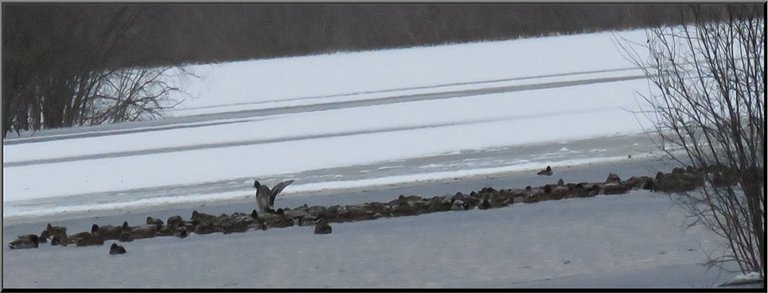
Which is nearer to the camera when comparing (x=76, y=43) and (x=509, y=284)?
(x=509, y=284)

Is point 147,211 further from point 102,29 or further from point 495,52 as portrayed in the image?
point 495,52

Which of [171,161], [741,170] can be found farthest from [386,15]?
[741,170]

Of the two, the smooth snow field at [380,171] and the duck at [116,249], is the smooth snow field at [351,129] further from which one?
the duck at [116,249]

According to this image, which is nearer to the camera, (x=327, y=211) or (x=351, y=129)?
(x=327, y=211)

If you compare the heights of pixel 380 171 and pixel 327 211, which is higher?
pixel 380 171

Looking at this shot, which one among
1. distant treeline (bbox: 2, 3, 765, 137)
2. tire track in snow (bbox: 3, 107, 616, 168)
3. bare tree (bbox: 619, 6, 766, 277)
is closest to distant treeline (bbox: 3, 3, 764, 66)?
distant treeline (bbox: 2, 3, 765, 137)

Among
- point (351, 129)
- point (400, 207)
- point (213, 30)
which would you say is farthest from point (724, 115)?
point (213, 30)

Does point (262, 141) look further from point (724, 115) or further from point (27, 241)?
point (724, 115)
